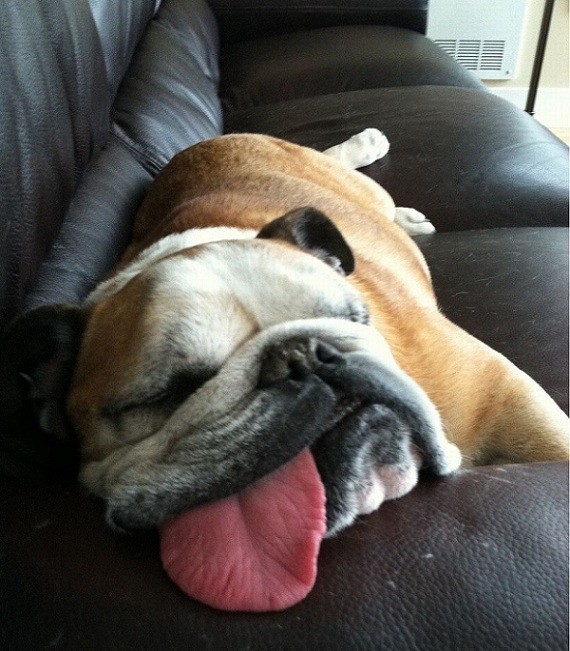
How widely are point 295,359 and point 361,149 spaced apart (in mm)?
1562

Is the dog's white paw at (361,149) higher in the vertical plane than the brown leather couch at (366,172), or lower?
lower

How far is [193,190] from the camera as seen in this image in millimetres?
1765

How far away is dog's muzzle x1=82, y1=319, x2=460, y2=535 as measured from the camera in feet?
2.74

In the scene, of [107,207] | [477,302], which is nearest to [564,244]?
[477,302]

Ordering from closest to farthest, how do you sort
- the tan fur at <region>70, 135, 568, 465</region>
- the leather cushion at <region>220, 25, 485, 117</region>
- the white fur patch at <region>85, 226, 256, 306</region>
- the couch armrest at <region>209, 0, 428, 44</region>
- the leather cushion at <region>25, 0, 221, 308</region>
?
the tan fur at <region>70, 135, 568, 465</region>, the white fur patch at <region>85, 226, 256, 306</region>, the leather cushion at <region>25, 0, 221, 308</region>, the leather cushion at <region>220, 25, 485, 117</region>, the couch armrest at <region>209, 0, 428, 44</region>

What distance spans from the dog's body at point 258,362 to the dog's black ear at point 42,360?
1.1 inches

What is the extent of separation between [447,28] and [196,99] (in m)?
2.94

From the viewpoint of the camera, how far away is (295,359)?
3.06 ft

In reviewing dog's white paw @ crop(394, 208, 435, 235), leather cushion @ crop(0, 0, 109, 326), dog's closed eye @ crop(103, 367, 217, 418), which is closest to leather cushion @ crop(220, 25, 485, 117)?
dog's white paw @ crop(394, 208, 435, 235)

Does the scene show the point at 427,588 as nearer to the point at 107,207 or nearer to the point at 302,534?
the point at 302,534

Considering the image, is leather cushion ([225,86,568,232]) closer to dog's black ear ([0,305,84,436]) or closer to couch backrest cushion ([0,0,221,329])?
couch backrest cushion ([0,0,221,329])

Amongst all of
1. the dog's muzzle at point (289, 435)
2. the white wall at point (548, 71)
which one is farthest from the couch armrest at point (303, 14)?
the dog's muzzle at point (289, 435)

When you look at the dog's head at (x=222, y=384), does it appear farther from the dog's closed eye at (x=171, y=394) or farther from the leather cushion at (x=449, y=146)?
the leather cushion at (x=449, y=146)

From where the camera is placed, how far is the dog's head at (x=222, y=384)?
855 millimetres
